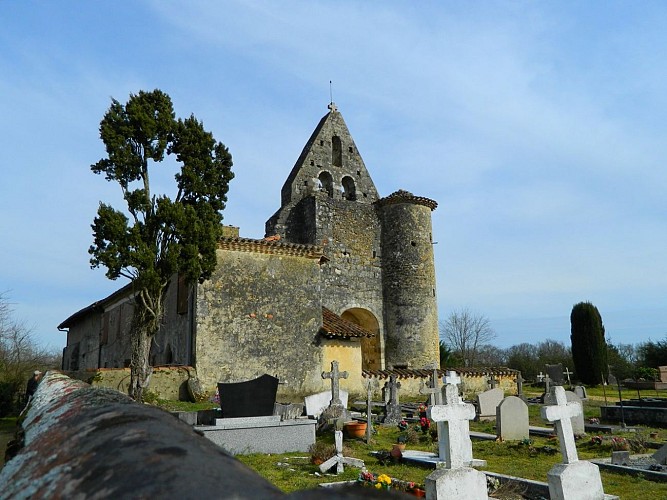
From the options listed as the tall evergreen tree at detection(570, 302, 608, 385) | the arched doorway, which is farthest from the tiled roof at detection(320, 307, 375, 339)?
the tall evergreen tree at detection(570, 302, 608, 385)

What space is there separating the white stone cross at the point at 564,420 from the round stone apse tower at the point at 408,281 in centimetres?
1800

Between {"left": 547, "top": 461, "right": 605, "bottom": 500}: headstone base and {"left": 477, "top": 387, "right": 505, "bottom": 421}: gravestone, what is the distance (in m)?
8.93

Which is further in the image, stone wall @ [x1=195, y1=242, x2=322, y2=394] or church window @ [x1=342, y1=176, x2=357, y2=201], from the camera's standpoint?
church window @ [x1=342, y1=176, x2=357, y2=201]

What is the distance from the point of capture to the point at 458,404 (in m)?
6.72

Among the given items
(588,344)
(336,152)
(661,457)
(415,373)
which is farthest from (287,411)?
(588,344)

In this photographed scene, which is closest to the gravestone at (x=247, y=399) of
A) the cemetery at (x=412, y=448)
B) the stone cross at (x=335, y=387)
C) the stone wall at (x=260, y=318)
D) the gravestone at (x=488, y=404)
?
the cemetery at (x=412, y=448)

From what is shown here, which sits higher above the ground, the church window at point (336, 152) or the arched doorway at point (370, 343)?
the church window at point (336, 152)

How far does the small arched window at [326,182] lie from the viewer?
2712 cm

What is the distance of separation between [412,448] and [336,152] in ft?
66.5

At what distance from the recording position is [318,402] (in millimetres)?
14320

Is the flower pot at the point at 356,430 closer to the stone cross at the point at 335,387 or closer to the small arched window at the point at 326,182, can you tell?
the stone cross at the point at 335,387

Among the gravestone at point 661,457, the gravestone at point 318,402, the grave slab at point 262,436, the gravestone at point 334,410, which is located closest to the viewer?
the gravestone at point 661,457

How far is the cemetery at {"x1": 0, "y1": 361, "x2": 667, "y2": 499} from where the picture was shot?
1.61 metres

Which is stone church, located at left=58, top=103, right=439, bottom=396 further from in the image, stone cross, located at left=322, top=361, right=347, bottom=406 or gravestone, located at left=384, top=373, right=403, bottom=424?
gravestone, located at left=384, top=373, right=403, bottom=424
